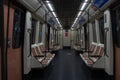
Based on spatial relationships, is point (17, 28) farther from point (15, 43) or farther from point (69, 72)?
point (69, 72)

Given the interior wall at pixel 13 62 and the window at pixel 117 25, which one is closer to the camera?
the interior wall at pixel 13 62

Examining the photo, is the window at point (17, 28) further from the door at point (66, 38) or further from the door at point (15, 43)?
the door at point (66, 38)

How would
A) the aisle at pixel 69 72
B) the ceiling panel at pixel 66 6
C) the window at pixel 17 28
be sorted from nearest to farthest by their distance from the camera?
the window at pixel 17 28, the aisle at pixel 69 72, the ceiling panel at pixel 66 6

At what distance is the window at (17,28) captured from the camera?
16.7 feet

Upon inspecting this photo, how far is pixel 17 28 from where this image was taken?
17.6 ft

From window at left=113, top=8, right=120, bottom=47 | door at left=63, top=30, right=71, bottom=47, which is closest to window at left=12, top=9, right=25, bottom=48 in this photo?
window at left=113, top=8, right=120, bottom=47

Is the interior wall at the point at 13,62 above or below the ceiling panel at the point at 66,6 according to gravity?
below

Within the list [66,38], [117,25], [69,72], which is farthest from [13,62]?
[66,38]

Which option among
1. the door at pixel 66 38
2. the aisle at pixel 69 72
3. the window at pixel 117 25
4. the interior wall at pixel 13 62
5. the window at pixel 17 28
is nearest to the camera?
the interior wall at pixel 13 62

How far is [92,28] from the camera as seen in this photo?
37.4ft

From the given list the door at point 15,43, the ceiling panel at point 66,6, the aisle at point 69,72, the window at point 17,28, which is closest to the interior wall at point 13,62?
the door at point 15,43

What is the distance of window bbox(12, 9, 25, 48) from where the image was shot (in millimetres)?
5099

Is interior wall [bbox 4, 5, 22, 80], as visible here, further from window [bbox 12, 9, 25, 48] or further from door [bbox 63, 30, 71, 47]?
door [bbox 63, 30, 71, 47]

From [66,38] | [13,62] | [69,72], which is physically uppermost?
[66,38]
